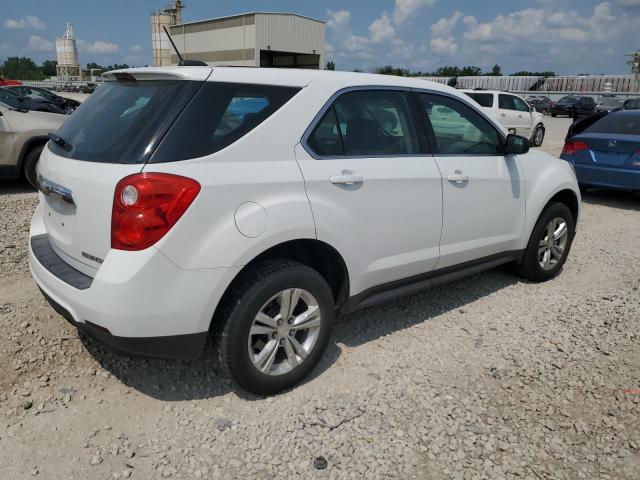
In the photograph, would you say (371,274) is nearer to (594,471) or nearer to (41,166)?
(594,471)

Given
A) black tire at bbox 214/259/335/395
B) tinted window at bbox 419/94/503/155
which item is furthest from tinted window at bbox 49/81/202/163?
tinted window at bbox 419/94/503/155

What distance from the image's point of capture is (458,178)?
3736mm

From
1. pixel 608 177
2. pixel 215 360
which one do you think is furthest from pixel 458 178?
pixel 608 177

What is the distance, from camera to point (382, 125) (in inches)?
134

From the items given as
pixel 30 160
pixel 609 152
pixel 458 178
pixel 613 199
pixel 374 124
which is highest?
pixel 374 124

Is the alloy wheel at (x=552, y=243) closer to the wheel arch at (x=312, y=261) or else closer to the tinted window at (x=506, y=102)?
the wheel arch at (x=312, y=261)

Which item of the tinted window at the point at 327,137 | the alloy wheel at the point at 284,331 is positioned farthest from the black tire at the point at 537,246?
the alloy wheel at the point at 284,331

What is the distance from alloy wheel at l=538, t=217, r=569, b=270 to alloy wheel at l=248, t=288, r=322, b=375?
2.67 meters

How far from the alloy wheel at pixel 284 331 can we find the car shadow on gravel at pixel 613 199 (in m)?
7.49

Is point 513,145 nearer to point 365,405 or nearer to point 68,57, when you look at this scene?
point 365,405

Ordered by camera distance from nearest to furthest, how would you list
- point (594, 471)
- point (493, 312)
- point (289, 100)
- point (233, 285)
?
point (594, 471)
point (233, 285)
point (289, 100)
point (493, 312)

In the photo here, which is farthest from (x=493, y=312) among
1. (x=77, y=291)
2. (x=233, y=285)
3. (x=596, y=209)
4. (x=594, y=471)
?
(x=596, y=209)

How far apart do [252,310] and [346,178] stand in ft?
3.01

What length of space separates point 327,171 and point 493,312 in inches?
83.1
